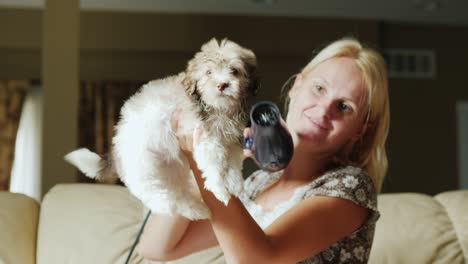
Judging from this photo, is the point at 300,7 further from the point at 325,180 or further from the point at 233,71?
the point at 233,71

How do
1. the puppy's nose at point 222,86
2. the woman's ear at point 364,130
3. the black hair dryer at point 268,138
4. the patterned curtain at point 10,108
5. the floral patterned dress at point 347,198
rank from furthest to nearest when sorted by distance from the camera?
the patterned curtain at point 10,108, the woman's ear at point 364,130, the floral patterned dress at point 347,198, the black hair dryer at point 268,138, the puppy's nose at point 222,86

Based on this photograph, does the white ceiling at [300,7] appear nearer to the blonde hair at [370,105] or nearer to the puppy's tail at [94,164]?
the blonde hair at [370,105]

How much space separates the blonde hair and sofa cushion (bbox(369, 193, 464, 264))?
1.34ft

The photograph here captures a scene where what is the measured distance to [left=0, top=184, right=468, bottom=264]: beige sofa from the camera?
5.52ft

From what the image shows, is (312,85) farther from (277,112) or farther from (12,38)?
(12,38)

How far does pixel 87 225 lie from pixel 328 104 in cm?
94

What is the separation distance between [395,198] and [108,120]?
3.55 metres

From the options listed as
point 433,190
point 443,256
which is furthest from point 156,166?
point 433,190

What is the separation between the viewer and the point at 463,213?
184cm

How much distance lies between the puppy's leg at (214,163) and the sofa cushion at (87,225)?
1005mm

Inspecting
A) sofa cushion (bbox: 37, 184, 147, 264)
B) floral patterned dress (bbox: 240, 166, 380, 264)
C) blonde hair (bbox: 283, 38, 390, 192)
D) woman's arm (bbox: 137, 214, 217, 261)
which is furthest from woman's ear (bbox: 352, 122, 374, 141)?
sofa cushion (bbox: 37, 184, 147, 264)

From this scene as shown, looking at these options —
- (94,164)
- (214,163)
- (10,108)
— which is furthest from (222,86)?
(10,108)

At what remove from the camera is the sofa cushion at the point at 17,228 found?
1.63 m

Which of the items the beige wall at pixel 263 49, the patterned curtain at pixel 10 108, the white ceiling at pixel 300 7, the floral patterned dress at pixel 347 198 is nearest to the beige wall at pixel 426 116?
the beige wall at pixel 263 49
